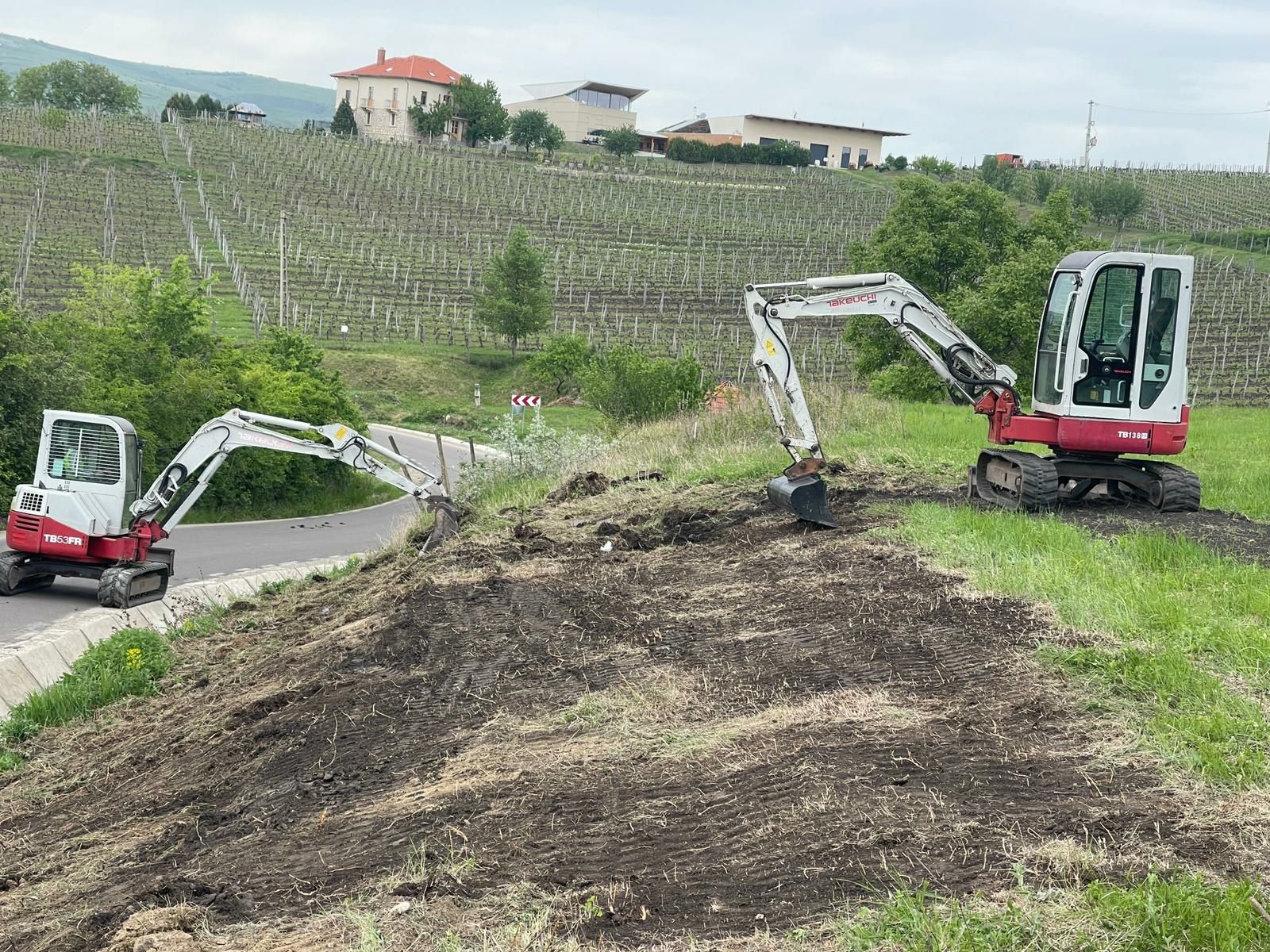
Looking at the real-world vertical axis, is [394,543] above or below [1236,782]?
below

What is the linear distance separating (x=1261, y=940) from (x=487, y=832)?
392cm

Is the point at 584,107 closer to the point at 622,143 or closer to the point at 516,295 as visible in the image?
the point at 622,143

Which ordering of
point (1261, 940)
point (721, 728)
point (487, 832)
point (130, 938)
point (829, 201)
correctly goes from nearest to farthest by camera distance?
point (1261, 940) < point (130, 938) < point (487, 832) < point (721, 728) < point (829, 201)

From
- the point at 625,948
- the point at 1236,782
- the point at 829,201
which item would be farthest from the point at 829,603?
the point at 829,201

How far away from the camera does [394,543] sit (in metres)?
20.4

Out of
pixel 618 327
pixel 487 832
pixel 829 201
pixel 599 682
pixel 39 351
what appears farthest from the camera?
pixel 829 201

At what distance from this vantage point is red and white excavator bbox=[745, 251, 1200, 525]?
14.7 meters

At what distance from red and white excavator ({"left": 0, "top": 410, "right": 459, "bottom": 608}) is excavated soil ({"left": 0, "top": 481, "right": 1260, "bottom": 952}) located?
5.42m

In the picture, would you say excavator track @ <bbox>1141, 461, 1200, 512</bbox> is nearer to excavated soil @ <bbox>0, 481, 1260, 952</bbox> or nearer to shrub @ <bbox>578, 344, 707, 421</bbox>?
excavated soil @ <bbox>0, 481, 1260, 952</bbox>

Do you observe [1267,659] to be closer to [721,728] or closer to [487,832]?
[721,728]

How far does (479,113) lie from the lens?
124m

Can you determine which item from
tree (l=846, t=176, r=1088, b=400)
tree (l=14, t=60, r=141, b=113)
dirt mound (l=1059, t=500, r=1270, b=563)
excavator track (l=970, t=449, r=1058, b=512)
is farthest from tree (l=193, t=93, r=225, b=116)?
dirt mound (l=1059, t=500, r=1270, b=563)

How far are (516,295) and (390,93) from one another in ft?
269

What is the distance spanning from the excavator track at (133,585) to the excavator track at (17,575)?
1157 mm
